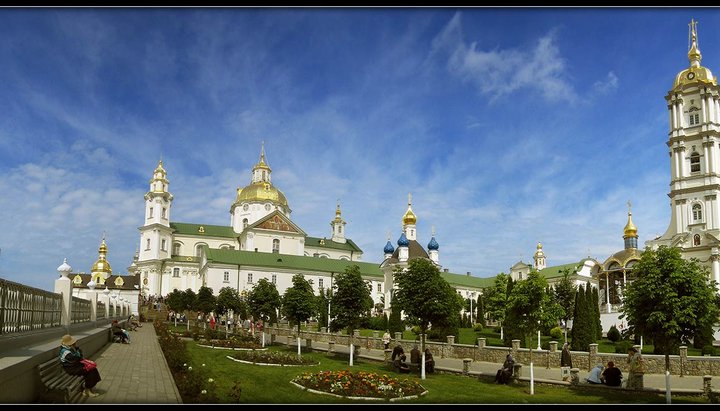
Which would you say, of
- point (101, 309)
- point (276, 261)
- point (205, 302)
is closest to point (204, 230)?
point (276, 261)

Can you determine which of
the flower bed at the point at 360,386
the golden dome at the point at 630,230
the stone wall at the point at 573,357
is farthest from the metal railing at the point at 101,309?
the golden dome at the point at 630,230

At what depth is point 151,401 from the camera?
1165 cm

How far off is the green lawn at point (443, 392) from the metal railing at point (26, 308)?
14.9 ft

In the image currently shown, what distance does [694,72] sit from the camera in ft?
217

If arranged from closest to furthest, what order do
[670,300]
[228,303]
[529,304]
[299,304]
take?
[670,300] → [529,304] → [299,304] → [228,303]

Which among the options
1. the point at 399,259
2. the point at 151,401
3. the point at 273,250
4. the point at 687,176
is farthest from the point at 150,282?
the point at 151,401

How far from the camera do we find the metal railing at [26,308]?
439 inches

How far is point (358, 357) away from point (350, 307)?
2.53m

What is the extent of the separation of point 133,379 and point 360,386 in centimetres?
591

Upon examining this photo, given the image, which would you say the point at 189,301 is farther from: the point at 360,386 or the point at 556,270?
the point at 556,270

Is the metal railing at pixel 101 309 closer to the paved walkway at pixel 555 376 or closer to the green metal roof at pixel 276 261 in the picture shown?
the paved walkway at pixel 555 376

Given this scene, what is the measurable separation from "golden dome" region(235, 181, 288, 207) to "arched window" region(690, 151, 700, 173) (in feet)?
191

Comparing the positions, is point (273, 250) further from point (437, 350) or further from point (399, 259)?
point (437, 350)

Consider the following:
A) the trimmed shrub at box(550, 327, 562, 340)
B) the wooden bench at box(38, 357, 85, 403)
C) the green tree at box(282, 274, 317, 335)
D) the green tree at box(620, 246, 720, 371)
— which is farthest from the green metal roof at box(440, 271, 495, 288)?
the wooden bench at box(38, 357, 85, 403)
